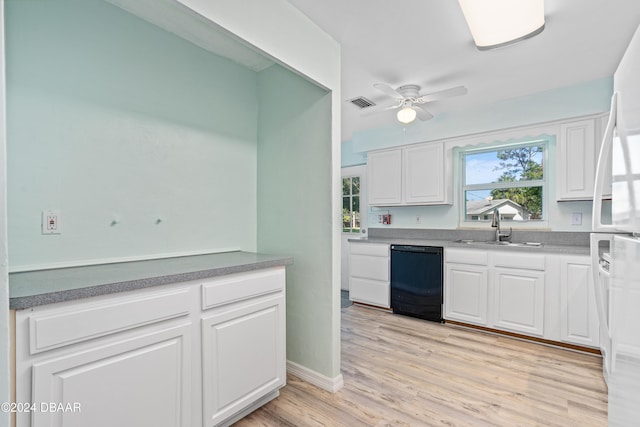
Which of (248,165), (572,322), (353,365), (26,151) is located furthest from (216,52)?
(572,322)

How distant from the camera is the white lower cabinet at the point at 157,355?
1.08m

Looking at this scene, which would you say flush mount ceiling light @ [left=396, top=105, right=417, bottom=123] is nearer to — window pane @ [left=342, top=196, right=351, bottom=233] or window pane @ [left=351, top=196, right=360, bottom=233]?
window pane @ [left=351, top=196, right=360, bottom=233]

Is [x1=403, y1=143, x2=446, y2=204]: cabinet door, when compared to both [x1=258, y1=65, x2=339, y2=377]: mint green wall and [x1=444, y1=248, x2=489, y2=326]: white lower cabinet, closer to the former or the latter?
[x1=444, y1=248, x2=489, y2=326]: white lower cabinet

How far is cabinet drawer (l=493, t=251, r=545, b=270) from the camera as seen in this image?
9.55ft

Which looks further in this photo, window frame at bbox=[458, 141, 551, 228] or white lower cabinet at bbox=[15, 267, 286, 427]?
window frame at bbox=[458, 141, 551, 228]

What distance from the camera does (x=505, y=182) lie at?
12.0 feet

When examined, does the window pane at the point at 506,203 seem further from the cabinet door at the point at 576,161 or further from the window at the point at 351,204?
the window at the point at 351,204

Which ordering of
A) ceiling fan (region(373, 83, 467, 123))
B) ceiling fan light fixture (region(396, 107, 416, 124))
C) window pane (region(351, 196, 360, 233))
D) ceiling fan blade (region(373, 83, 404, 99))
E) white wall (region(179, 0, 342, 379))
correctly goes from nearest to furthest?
1. white wall (region(179, 0, 342, 379))
2. ceiling fan blade (region(373, 83, 404, 99))
3. ceiling fan (region(373, 83, 467, 123))
4. ceiling fan light fixture (region(396, 107, 416, 124))
5. window pane (region(351, 196, 360, 233))

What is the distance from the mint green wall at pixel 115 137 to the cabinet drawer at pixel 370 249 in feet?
6.67

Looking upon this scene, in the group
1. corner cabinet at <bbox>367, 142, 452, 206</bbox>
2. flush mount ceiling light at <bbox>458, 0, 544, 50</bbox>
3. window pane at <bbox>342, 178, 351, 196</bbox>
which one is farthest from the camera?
window pane at <bbox>342, 178, 351, 196</bbox>

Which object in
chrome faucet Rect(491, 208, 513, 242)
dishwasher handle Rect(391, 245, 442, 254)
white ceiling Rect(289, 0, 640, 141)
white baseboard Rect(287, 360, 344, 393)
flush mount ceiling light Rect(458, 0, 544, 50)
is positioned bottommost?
white baseboard Rect(287, 360, 344, 393)

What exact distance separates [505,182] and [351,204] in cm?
214

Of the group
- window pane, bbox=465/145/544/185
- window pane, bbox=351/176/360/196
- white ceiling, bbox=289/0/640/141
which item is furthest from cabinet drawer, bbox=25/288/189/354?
window pane, bbox=351/176/360/196

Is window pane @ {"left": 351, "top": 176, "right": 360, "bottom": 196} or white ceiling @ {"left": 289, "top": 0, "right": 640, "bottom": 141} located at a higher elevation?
white ceiling @ {"left": 289, "top": 0, "right": 640, "bottom": 141}
